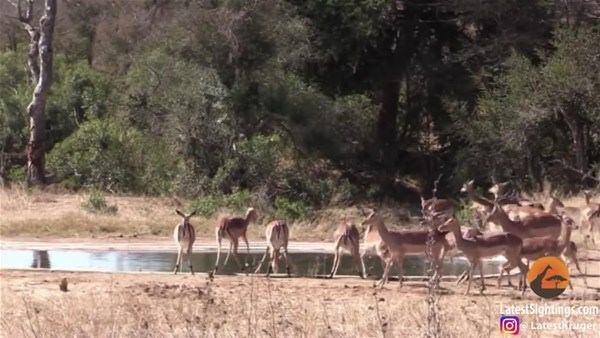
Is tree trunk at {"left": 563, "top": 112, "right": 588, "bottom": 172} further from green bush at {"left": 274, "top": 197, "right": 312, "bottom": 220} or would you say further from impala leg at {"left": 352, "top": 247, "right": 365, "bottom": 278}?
impala leg at {"left": 352, "top": 247, "right": 365, "bottom": 278}

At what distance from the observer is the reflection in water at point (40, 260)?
18359 millimetres

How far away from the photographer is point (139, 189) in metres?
32.3

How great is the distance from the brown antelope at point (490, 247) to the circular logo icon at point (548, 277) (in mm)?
185

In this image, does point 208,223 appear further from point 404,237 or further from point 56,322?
point 56,322

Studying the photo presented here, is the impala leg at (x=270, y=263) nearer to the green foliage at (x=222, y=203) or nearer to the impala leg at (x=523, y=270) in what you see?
the impala leg at (x=523, y=270)

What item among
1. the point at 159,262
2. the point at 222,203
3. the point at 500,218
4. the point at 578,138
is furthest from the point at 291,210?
the point at 500,218

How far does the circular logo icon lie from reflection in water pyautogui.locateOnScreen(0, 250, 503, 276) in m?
2.73

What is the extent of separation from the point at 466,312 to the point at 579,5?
21.0 metres

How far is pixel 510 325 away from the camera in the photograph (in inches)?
432

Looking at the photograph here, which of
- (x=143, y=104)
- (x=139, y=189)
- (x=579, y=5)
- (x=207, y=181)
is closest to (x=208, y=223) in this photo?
(x=207, y=181)

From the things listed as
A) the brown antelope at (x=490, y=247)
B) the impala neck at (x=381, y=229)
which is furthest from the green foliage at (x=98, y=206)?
the brown antelope at (x=490, y=247)

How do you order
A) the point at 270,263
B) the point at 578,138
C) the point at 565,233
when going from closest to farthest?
the point at 565,233, the point at 270,263, the point at 578,138

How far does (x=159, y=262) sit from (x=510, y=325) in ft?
32.1

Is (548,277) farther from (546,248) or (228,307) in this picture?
(228,307)
